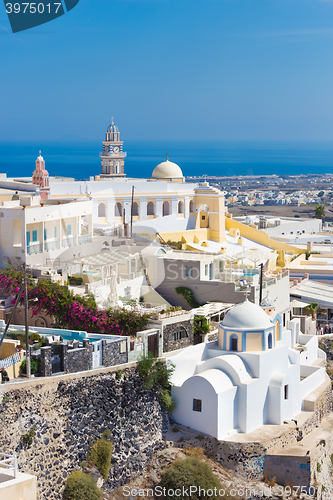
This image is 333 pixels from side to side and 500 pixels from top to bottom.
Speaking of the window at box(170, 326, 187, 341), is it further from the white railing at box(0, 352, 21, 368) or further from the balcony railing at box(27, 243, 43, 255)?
the balcony railing at box(27, 243, 43, 255)

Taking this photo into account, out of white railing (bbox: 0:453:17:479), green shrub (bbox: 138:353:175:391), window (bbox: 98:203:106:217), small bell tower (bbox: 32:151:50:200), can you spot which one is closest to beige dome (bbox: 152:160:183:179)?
window (bbox: 98:203:106:217)

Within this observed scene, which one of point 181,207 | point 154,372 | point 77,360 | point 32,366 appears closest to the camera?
point 32,366

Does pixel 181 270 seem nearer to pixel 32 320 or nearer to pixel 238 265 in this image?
pixel 238 265

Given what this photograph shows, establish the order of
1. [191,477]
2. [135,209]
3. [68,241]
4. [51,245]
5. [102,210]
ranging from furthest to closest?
[135,209]
[102,210]
[68,241]
[51,245]
[191,477]

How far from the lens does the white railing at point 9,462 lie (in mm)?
13555

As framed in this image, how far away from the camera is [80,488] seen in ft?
52.0

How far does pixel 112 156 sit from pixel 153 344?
2615 cm

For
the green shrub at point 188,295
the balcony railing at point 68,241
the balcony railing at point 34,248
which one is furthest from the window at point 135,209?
the balcony railing at point 34,248

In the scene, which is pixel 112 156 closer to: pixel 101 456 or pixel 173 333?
pixel 173 333

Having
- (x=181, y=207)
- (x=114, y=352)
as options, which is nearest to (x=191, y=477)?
(x=114, y=352)

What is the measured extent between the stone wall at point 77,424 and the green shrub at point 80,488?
15cm

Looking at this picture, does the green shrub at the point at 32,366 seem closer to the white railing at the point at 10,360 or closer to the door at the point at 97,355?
the white railing at the point at 10,360

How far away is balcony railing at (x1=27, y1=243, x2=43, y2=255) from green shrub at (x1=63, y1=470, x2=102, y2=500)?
9018 millimetres

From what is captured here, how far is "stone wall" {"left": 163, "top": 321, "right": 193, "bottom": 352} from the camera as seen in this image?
20.5 meters
